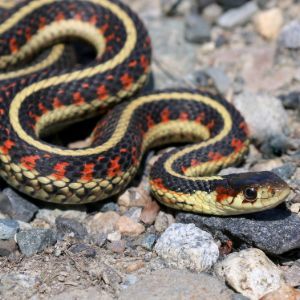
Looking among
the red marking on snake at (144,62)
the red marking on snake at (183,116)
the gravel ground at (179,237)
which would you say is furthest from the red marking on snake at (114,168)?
the red marking on snake at (144,62)

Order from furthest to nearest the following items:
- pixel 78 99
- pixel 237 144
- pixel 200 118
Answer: pixel 200 118 → pixel 78 99 → pixel 237 144

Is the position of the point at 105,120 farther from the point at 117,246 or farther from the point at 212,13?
the point at 212,13

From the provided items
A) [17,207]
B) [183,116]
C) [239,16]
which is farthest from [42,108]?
[239,16]

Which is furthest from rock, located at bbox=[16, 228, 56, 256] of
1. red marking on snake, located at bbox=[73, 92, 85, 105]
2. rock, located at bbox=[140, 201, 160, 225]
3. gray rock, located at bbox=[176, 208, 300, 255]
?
red marking on snake, located at bbox=[73, 92, 85, 105]

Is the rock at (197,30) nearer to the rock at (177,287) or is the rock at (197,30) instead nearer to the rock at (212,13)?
the rock at (212,13)

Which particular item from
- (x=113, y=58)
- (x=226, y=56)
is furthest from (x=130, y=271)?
(x=226, y=56)

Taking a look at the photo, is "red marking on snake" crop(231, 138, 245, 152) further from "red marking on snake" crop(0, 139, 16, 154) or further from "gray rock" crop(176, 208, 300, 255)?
"red marking on snake" crop(0, 139, 16, 154)
